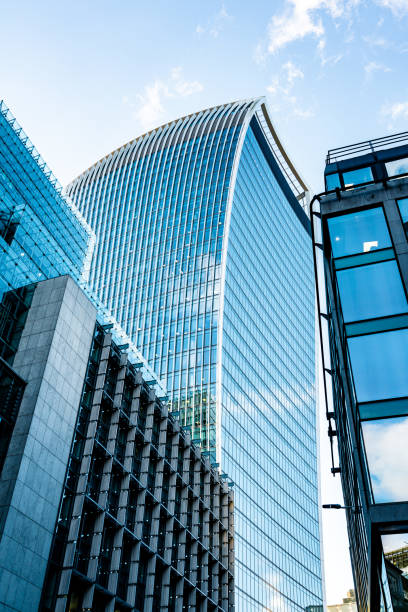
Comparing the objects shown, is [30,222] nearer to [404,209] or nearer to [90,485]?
[90,485]

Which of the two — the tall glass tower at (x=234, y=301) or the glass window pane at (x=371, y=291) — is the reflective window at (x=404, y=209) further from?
the tall glass tower at (x=234, y=301)

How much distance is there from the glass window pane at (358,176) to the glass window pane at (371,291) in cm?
534

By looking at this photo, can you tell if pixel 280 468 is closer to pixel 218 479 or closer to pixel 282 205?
pixel 218 479

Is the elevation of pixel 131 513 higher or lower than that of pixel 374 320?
higher

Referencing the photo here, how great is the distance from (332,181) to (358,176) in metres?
1.24

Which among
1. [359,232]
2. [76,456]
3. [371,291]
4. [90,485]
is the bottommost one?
[371,291]

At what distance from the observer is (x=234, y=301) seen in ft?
403

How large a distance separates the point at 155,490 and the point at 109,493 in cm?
778

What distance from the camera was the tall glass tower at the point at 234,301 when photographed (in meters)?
105

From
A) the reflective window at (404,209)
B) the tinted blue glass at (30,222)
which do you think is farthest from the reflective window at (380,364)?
the tinted blue glass at (30,222)

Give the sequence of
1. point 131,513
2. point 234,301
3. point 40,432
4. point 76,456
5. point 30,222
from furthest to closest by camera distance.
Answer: point 234,301, point 30,222, point 131,513, point 76,456, point 40,432

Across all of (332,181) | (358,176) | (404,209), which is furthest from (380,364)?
(332,181)

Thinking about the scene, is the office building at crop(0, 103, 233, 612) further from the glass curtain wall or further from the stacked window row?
the glass curtain wall

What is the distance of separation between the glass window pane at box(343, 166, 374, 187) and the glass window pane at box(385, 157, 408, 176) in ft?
2.76
